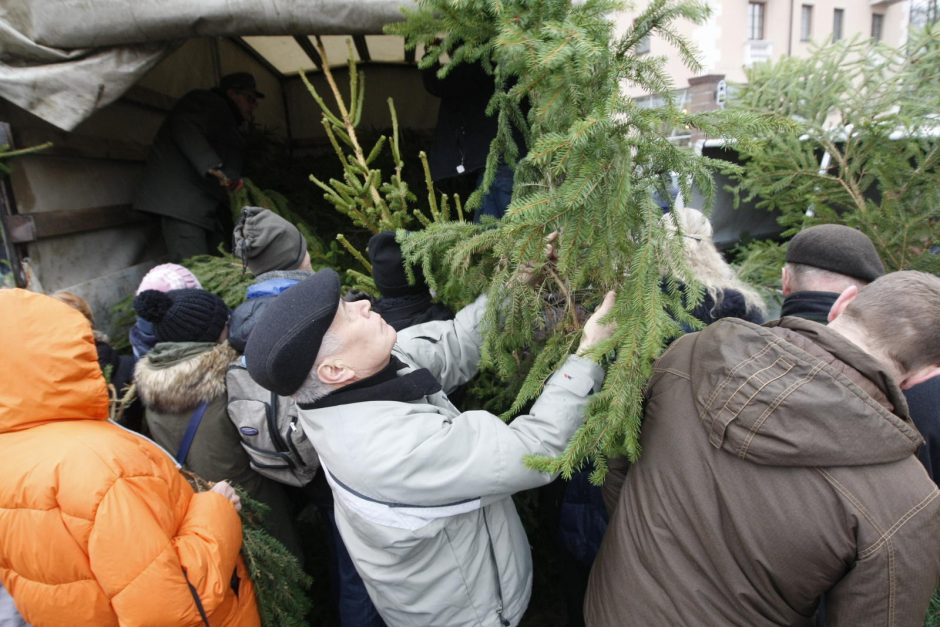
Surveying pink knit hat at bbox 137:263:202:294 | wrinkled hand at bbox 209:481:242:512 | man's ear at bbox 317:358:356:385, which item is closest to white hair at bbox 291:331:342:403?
man's ear at bbox 317:358:356:385

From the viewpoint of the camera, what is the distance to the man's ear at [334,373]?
1512 mm

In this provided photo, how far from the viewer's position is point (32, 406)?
4.95ft

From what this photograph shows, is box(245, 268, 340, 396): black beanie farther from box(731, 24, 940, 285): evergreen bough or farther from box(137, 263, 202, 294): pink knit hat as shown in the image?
box(731, 24, 940, 285): evergreen bough

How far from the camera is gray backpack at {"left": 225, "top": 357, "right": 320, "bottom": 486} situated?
207 cm

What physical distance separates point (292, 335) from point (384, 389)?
12.6 inches

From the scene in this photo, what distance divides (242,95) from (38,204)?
197 cm

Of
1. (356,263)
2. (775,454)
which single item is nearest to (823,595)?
(775,454)

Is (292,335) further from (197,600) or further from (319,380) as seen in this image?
(197,600)

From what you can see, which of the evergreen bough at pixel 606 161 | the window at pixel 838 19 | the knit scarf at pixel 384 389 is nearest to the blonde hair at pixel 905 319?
the evergreen bough at pixel 606 161

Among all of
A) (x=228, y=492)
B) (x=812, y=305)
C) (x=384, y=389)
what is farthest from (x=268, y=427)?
(x=812, y=305)

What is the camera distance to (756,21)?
74.5 feet

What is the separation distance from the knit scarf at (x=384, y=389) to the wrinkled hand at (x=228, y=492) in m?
0.63

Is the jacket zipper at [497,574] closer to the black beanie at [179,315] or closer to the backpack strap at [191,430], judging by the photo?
the backpack strap at [191,430]

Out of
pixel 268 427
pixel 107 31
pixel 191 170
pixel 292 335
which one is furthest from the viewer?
pixel 191 170
